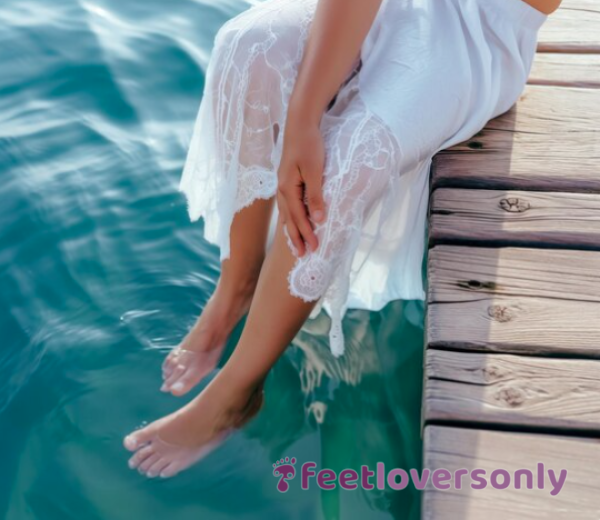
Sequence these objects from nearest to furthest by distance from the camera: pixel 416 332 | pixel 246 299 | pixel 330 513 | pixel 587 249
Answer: pixel 330 513, pixel 587 249, pixel 246 299, pixel 416 332

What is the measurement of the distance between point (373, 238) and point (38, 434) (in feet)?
2.50

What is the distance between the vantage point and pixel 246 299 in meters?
1.86

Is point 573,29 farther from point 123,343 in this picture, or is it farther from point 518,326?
point 123,343

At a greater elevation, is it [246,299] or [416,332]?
[246,299]

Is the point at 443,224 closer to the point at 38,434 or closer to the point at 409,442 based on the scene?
the point at 409,442

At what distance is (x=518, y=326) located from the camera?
60.4 inches

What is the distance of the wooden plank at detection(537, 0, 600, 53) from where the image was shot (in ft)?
7.70

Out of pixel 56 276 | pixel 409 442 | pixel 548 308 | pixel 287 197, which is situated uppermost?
pixel 287 197

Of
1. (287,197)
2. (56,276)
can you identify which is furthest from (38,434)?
(287,197)

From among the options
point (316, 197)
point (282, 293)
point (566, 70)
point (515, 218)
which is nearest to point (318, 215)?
point (316, 197)

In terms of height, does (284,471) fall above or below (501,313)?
below

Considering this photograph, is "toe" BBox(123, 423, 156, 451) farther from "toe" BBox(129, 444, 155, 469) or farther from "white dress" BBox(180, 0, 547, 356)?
"white dress" BBox(180, 0, 547, 356)

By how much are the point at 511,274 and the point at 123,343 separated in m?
0.84

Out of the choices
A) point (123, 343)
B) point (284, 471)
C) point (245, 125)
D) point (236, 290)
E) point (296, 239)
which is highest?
point (245, 125)
